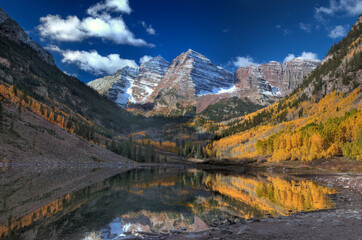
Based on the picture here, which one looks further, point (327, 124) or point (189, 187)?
point (327, 124)

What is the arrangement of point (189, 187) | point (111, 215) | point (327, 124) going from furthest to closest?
point (327, 124) < point (189, 187) < point (111, 215)

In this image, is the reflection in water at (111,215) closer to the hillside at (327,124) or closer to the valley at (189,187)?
the valley at (189,187)

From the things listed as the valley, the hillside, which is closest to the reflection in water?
the valley

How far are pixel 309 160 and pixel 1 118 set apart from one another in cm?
11649

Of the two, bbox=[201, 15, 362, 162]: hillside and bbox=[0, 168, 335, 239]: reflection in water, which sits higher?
bbox=[201, 15, 362, 162]: hillside

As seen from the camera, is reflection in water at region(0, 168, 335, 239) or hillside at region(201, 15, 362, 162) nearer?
reflection in water at region(0, 168, 335, 239)

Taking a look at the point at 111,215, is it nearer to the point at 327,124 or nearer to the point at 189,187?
the point at 189,187

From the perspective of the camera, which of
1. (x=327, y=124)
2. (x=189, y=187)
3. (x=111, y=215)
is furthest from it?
(x=327, y=124)

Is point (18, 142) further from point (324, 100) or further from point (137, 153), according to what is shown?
point (324, 100)

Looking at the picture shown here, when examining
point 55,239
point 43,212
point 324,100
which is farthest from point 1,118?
point 324,100

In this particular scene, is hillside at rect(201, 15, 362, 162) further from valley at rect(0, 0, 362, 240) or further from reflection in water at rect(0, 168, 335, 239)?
reflection in water at rect(0, 168, 335, 239)

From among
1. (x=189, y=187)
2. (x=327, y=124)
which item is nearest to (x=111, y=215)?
(x=189, y=187)

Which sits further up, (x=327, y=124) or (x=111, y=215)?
(x=327, y=124)

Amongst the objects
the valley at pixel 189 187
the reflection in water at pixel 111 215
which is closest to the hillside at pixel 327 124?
the valley at pixel 189 187
